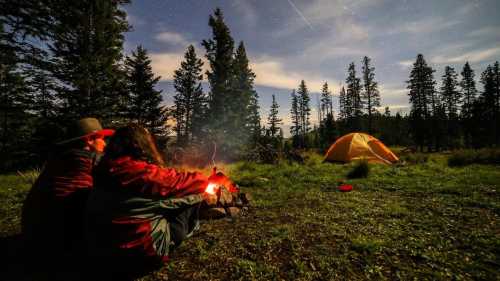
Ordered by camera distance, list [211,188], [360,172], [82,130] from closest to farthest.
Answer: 1. [82,130]
2. [211,188]
3. [360,172]

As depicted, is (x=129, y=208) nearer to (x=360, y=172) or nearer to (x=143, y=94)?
(x=360, y=172)

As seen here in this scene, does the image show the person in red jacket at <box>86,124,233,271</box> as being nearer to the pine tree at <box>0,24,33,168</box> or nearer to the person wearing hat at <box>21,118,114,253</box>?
the person wearing hat at <box>21,118,114,253</box>

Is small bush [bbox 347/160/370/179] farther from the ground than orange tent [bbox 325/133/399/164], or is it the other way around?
orange tent [bbox 325/133/399/164]

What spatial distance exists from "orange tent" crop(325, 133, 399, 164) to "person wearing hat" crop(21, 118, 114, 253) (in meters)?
12.6

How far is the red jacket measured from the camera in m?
2.10

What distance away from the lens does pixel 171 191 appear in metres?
2.42

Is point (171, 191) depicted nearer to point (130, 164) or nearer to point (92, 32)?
point (130, 164)

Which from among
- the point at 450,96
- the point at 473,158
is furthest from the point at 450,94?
the point at 473,158

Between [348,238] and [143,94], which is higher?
[143,94]

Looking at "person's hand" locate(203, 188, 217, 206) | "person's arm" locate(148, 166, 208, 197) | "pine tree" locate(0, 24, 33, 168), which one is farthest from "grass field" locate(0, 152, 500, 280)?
"pine tree" locate(0, 24, 33, 168)

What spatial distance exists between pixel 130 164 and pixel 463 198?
7.11 metres

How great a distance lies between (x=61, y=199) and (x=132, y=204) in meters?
0.96

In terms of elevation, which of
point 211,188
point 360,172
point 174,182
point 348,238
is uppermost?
point 174,182

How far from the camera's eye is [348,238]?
3.08 metres
